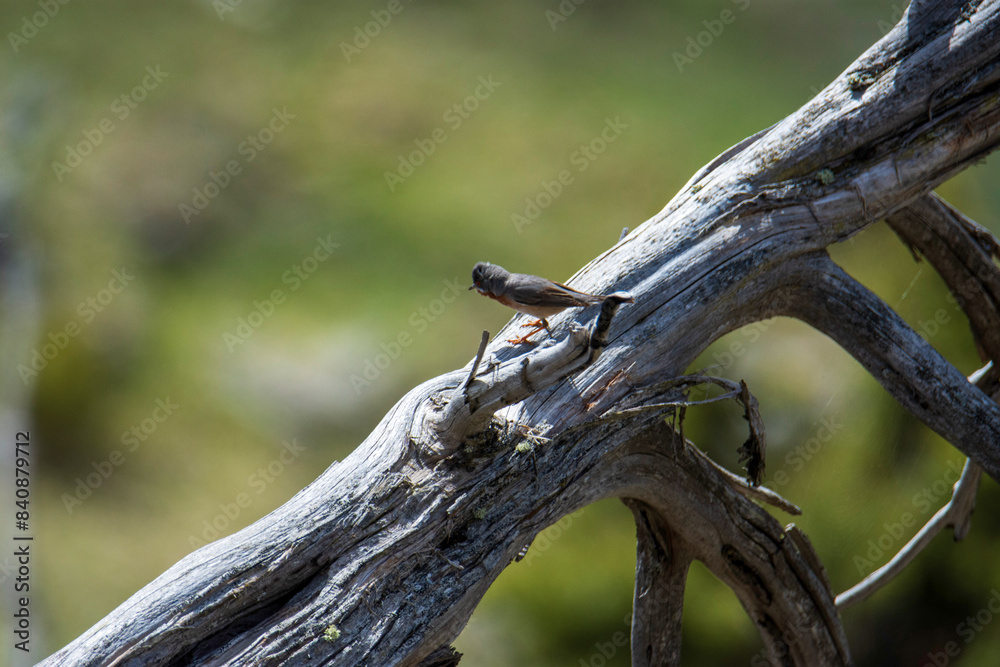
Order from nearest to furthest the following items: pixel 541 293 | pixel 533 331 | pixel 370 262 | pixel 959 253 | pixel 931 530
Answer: pixel 541 293
pixel 533 331
pixel 959 253
pixel 931 530
pixel 370 262

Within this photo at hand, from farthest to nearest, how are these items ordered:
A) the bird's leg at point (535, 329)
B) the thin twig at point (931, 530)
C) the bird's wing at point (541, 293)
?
1. the thin twig at point (931, 530)
2. the bird's leg at point (535, 329)
3. the bird's wing at point (541, 293)

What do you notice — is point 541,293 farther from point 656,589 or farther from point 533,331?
point 656,589

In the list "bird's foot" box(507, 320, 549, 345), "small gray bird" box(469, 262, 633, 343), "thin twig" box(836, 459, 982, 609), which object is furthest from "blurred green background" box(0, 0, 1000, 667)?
"small gray bird" box(469, 262, 633, 343)

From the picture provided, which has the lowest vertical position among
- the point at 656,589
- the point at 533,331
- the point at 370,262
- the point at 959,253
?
the point at 656,589

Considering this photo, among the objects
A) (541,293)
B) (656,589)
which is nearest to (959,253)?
(656,589)

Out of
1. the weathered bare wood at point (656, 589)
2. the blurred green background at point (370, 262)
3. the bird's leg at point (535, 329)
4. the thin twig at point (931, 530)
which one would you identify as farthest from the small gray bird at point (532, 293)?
the blurred green background at point (370, 262)

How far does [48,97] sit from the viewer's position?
7055mm

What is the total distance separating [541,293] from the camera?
2.24m

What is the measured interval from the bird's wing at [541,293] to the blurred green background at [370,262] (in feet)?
10.6

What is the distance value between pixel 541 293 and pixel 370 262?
13.9ft

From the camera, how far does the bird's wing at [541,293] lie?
2.23 metres

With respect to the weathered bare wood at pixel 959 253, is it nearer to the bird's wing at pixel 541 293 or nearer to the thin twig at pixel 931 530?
the thin twig at pixel 931 530

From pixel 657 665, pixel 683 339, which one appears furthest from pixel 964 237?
pixel 657 665

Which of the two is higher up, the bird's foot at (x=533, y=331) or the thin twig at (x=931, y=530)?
the bird's foot at (x=533, y=331)
